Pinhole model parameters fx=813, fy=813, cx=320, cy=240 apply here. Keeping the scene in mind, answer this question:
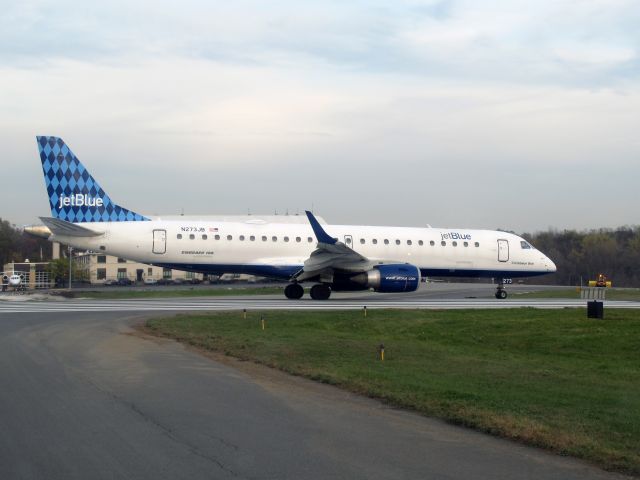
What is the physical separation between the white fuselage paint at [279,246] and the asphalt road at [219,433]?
21.5 metres

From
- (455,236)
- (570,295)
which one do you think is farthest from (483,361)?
(570,295)

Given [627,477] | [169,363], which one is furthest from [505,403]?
[169,363]

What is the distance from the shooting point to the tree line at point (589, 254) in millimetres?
86188

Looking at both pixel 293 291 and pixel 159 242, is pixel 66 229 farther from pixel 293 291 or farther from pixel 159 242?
pixel 293 291

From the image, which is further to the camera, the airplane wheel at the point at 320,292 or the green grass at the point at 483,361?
the airplane wheel at the point at 320,292

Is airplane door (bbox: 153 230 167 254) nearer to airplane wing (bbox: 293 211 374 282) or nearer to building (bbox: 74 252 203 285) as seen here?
airplane wing (bbox: 293 211 374 282)

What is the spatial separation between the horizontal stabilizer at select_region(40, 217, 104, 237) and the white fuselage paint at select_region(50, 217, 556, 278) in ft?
0.74

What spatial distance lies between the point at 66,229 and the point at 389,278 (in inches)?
533

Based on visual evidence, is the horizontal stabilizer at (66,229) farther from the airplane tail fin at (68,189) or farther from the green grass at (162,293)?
the green grass at (162,293)

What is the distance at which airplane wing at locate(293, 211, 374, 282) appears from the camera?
106 ft

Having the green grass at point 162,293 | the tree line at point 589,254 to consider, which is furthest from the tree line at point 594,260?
the green grass at point 162,293

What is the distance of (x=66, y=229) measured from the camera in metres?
33.8

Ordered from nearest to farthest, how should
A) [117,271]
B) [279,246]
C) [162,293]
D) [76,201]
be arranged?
[76,201] < [279,246] < [162,293] < [117,271]

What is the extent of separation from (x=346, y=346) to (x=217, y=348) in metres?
2.72
